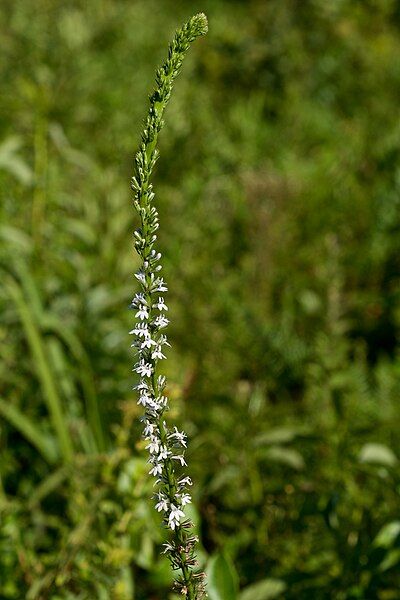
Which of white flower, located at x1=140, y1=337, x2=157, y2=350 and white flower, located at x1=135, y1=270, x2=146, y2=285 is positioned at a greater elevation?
white flower, located at x1=135, y1=270, x2=146, y2=285

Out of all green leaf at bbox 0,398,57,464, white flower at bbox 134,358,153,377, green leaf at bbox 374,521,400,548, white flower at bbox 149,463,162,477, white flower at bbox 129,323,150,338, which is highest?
green leaf at bbox 0,398,57,464

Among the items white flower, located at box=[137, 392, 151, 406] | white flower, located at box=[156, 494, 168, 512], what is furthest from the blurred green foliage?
white flower, located at box=[137, 392, 151, 406]

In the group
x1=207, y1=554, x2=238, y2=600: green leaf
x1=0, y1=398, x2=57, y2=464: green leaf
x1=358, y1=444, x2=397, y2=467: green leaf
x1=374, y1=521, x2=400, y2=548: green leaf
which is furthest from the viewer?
x1=0, y1=398, x2=57, y2=464: green leaf

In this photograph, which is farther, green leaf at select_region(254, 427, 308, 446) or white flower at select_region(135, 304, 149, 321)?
green leaf at select_region(254, 427, 308, 446)

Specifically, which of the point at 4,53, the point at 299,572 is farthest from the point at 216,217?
the point at 299,572

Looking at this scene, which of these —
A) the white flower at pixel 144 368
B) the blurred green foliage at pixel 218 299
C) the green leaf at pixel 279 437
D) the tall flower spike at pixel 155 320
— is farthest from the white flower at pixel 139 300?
the green leaf at pixel 279 437

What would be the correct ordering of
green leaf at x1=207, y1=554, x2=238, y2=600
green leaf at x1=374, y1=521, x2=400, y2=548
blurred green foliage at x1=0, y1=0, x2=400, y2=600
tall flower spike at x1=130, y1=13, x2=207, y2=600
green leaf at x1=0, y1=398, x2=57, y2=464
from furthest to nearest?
green leaf at x1=0, y1=398, x2=57, y2=464
blurred green foliage at x1=0, y1=0, x2=400, y2=600
green leaf at x1=374, y1=521, x2=400, y2=548
green leaf at x1=207, y1=554, x2=238, y2=600
tall flower spike at x1=130, y1=13, x2=207, y2=600

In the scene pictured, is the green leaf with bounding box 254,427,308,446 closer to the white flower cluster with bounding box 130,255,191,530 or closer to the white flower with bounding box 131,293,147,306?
the white flower cluster with bounding box 130,255,191,530

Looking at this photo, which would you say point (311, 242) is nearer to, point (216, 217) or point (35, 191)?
point (216, 217)
